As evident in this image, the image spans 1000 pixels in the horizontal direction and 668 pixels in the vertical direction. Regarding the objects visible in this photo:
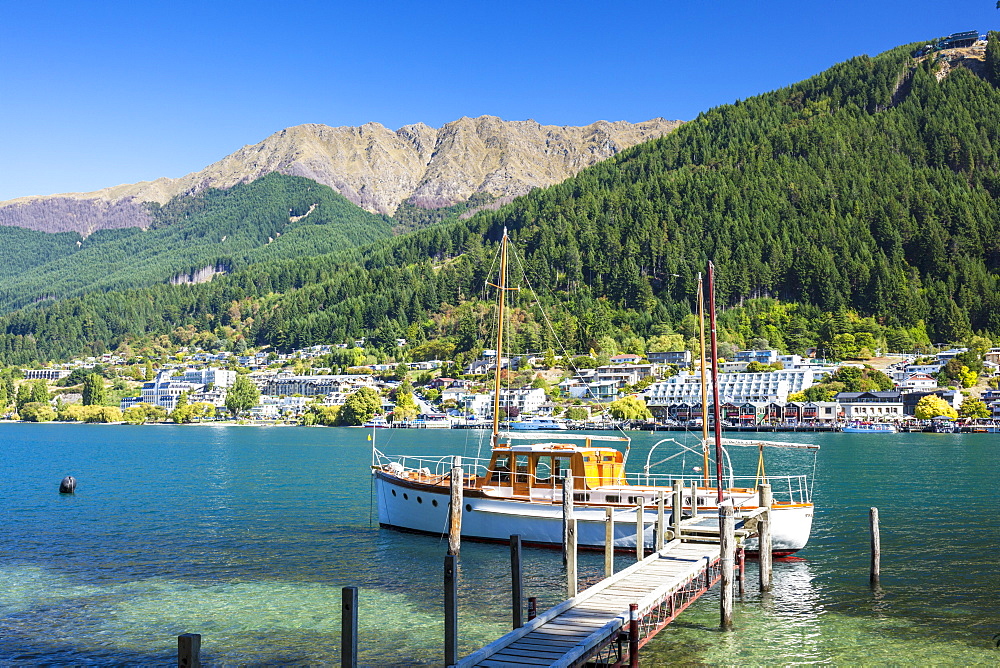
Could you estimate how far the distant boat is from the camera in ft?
594

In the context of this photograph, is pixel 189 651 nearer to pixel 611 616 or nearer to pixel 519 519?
pixel 611 616

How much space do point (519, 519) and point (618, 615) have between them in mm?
18397

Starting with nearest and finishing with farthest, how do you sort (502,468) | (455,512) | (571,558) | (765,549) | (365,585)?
(571,558) → (765,549) → (365,585) → (455,512) → (502,468)

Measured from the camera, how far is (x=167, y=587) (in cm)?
3412

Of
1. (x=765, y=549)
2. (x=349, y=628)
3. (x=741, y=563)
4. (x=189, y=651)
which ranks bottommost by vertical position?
(x=741, y=563)

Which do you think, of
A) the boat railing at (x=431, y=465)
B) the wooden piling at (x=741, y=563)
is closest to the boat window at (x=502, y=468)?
the boat railing at (x=431, y=465)

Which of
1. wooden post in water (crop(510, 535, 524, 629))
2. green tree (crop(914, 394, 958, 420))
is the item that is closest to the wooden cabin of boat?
wooden post in water (crop(510, 535, 524, 629))

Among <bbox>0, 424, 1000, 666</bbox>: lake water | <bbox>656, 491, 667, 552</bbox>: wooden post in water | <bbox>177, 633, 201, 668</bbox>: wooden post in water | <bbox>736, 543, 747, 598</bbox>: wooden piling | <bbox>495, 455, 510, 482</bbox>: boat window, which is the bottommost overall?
<bbox>0, 424, 1000, 666</bbox>: lake water

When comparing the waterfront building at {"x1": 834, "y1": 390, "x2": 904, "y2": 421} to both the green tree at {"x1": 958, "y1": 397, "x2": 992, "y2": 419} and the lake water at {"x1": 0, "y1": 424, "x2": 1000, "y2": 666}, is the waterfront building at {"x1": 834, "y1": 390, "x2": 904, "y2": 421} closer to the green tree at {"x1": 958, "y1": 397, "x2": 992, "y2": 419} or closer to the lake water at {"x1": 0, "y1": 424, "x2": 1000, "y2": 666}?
the green tree at {"x1": 958, "y1": 397, "x2": 992, "y2": 419}

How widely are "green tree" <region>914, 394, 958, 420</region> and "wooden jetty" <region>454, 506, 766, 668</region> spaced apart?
173 metres

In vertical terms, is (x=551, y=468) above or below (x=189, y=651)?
above

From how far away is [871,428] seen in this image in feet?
600

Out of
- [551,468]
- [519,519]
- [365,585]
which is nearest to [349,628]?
[365,585]

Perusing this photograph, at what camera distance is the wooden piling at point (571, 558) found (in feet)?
86.1
